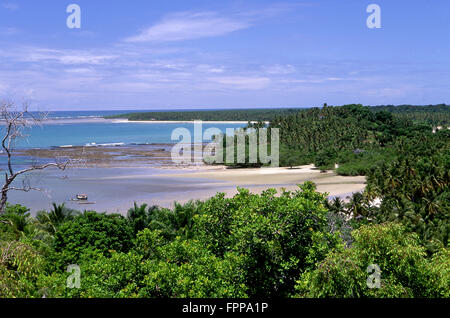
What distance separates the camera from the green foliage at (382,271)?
12.3m

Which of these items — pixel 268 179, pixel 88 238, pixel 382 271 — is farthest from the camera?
pixel 268 179

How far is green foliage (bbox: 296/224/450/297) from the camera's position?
40.3ft

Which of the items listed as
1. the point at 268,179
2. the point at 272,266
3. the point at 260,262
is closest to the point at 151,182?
the point at 268,179

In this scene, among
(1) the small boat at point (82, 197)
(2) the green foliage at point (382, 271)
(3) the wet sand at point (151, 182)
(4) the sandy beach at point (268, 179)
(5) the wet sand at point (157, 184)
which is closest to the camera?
(2) the green foliage at point (382, 271)

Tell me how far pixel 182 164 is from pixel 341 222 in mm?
60719

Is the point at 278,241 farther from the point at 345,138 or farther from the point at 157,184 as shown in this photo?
the point at 345,138

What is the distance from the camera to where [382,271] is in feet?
44.6

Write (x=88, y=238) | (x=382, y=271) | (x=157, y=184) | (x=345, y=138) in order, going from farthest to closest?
(x=345, y=138), (x=157, y=184), (x=88, y=238), (x=382, y=271)

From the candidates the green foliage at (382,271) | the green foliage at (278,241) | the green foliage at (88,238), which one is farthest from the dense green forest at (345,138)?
the green foliage at (278,241)

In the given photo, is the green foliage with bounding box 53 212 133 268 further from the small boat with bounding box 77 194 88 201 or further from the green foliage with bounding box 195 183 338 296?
the small boat with bounding box 77 194 88 201

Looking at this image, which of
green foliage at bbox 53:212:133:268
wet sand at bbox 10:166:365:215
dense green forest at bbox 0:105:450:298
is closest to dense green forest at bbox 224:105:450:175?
wet sand at bbox 10:166:365:215

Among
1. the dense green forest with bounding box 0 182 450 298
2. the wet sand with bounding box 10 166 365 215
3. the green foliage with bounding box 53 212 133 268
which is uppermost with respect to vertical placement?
the dense green forest with bounding box 0 182 450 298

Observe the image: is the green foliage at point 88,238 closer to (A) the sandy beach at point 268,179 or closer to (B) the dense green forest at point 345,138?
(A) the sandy beach at point 268,179
